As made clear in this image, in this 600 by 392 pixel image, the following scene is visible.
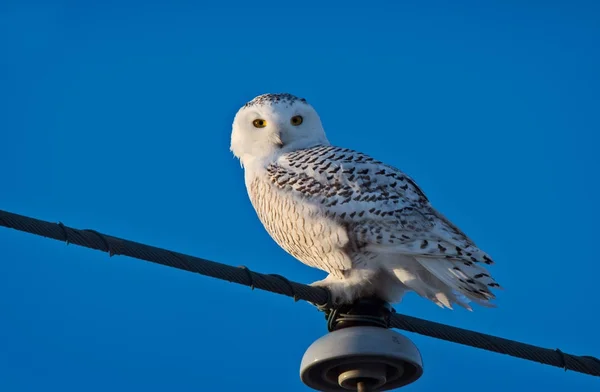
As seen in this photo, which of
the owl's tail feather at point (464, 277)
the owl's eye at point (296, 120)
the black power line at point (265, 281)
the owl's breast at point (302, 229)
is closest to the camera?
the black power line at point (265, 281)

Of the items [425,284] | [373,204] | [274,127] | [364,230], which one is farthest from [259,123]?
[425,284]

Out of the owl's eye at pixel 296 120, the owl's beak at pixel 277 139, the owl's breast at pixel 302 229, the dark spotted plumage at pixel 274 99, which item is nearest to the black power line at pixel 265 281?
the owl's breast at pixel 302 229

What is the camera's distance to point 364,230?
5871 mm

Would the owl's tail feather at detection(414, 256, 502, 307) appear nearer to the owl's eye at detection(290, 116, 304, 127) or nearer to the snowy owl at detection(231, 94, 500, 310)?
the snowy owl at detection(231, 94, 500, 310)

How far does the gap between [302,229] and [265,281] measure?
1.26 meters

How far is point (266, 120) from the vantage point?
22.9 feet

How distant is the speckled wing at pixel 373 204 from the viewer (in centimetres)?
576

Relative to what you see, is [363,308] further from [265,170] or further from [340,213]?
[265,170]

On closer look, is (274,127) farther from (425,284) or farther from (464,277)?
(464,277)

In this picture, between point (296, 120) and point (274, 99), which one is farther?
point (274, 99)

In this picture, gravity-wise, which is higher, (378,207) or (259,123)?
(259,123)

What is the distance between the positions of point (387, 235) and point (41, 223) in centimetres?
221

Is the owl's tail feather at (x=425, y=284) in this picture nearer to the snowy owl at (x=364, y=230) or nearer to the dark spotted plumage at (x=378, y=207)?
the snowy owl at (x=364, y=230)

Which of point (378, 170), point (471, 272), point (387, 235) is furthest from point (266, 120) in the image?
point (471, 272)
